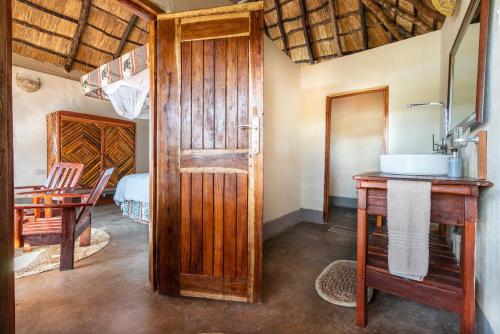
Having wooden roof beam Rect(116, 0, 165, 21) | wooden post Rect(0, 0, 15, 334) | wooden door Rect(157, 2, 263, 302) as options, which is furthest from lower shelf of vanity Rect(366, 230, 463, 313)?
wooden roof beam Rect(116, 0, 165, 21)

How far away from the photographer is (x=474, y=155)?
1.37 meters

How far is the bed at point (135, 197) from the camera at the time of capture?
3.53 m

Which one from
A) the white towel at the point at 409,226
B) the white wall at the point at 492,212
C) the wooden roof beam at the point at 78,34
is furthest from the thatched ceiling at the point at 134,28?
the white towel at the point at 409,226

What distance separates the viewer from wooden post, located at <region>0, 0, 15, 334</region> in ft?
2.34

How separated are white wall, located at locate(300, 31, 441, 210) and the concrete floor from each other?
1.74 m

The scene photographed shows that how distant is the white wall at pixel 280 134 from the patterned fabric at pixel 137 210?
188 cm

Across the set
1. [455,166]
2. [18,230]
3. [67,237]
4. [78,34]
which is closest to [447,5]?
[455,166]

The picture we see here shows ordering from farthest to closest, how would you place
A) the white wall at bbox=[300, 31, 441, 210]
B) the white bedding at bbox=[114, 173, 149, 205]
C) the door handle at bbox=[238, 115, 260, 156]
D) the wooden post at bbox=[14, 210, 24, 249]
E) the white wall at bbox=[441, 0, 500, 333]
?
the white bedding at bbox=[114, 173, 149, 205] < the white wall at bbox=[300, 31, 441, 210] < the wooden post at bbox=[14, 210, 24, 249] < the door handle at bbox=[238, 115, 260, 156] < the white wall at bbox=[441, 0, 500, 333]

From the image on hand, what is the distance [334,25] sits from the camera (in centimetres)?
414

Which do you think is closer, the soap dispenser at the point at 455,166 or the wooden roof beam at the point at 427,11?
the soap dispenser at the point at 455,166

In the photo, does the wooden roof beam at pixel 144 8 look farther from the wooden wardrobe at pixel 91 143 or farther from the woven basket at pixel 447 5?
the wooden wardrobe at pixel 91 143

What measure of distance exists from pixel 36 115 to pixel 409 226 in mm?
5736

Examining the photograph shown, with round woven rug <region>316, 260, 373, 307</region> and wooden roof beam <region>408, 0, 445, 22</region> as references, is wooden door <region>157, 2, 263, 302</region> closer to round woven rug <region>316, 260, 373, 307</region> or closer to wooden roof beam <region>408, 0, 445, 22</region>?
round woven rug <region>316, 260, 373, 307</region>

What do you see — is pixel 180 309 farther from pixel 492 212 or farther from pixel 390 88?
pixel 390 88
